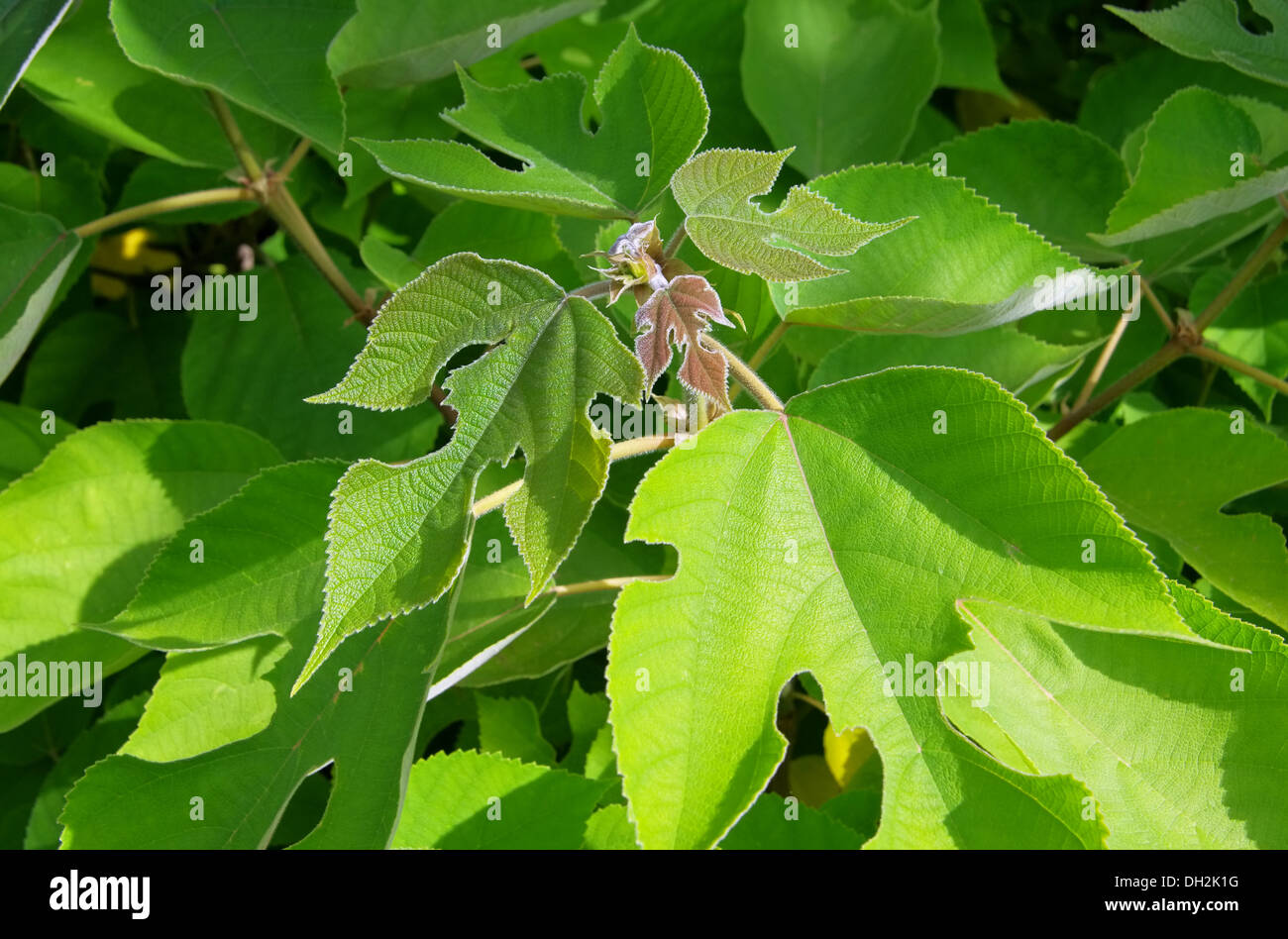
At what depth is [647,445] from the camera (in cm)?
114

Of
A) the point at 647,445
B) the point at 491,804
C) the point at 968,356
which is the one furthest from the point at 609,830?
the point at 968,356

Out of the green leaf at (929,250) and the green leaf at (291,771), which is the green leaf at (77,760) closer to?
the green leaf at (291,771)

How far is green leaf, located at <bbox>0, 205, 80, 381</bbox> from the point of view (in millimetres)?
1392

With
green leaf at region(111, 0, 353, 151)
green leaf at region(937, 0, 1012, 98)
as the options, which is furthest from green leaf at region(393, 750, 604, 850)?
green leaf at region(937, 0, 1012, 98)

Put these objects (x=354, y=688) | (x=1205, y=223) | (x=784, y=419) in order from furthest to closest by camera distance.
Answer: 1. (x=1205, y=223)
2. (x=354, y=688)
3. (x=784, y=419)

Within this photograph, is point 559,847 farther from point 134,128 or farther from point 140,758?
point 134,128

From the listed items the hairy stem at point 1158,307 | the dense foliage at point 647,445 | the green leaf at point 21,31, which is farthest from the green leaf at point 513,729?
the hairy stem at point 1158,307

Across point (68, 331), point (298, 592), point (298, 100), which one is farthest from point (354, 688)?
point (68, 331)

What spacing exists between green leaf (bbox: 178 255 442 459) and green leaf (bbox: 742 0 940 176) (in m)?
0.66

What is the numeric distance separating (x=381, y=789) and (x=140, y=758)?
10.8 inches

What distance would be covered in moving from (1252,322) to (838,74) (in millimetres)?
699

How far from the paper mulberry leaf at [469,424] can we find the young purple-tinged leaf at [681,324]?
0.07ft

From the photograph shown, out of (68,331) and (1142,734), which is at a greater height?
(68,331)

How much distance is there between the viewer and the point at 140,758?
115 cm
